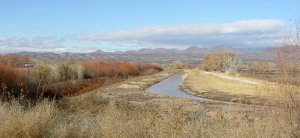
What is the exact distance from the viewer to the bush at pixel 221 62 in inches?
Answer: 4400

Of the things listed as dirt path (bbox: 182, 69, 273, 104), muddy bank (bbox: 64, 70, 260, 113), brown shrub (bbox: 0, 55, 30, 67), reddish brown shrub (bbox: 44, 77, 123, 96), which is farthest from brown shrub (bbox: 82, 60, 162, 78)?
muddy bank (bbox: 64, 70, 260, 113)

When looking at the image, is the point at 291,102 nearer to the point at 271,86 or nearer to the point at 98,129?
the point at 271,86

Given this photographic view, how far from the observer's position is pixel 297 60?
13078 millimetres

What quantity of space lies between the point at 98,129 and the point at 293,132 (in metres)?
5.39

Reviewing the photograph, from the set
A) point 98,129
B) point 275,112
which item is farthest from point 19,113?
point 275,112

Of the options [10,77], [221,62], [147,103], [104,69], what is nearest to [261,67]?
[147,103]

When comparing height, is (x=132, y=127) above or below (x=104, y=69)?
above

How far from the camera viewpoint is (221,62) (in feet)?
402

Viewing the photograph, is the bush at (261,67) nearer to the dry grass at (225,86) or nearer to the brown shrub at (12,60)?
Result: the dry grass at (225,86)

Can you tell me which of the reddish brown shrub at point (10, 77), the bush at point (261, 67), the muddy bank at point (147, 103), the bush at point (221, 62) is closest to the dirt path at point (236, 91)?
the bush at point (261, 67)

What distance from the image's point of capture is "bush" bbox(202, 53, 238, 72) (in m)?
112

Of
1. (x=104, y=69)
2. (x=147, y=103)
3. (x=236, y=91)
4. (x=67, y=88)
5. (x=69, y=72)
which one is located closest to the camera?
(x=147, y=103)

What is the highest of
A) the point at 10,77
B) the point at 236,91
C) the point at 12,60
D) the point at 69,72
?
the point at 12,60

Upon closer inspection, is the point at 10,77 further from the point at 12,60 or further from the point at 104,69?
the point at 104,69
